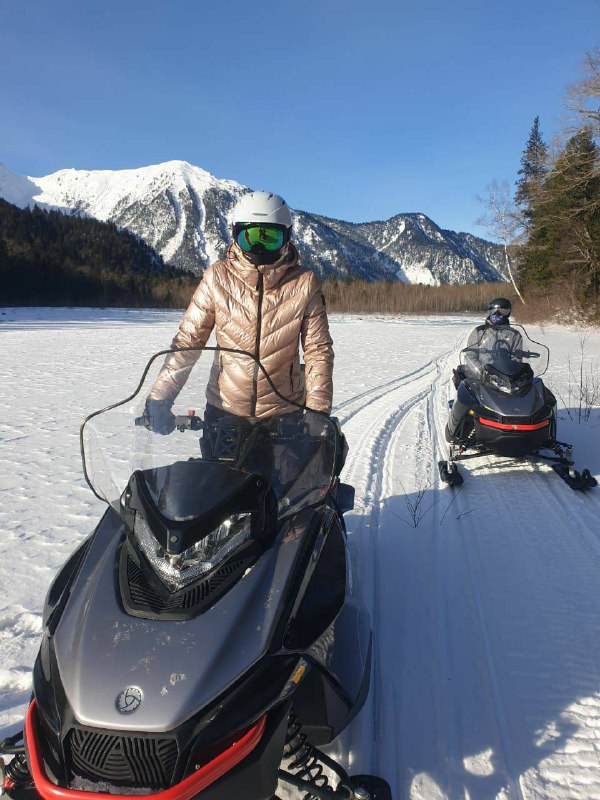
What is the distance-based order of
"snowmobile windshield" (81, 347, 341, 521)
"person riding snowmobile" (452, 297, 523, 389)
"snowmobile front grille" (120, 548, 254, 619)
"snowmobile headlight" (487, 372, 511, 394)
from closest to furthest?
"snowmobile front grille" (120, 548, 254, 619) → "snowmobile windshield" (81, 347, 341, 521) → "snowmobile headlight" (487, 372, 511, 394) → "person riding snowmobile" (452, 297, 523, 389)

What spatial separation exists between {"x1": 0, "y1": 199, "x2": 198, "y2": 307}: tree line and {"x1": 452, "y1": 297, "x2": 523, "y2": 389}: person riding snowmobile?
64.8 m

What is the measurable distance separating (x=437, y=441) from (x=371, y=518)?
2.72 meters

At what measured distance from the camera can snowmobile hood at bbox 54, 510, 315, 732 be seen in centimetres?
140

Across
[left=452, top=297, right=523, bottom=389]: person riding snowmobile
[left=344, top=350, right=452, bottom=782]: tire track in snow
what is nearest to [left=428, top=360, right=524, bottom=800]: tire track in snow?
[left=344, top=350, right=452, bottom=782]: tire track in snow

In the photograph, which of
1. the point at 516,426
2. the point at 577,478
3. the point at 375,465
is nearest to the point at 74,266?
the point at 375,465

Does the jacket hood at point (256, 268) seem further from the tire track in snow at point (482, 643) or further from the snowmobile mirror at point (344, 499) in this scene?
the tire track in snow at point (482, 643)

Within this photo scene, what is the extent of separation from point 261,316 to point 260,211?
550 mm

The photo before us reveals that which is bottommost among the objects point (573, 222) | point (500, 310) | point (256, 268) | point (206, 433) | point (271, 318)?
point (206, 433)

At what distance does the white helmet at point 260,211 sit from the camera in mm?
2777

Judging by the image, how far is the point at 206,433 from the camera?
242 cm

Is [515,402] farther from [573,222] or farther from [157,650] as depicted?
[573,222]

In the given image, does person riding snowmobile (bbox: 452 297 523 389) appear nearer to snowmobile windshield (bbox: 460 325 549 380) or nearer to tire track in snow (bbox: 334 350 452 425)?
snowmobile windshield (bbox: 460 325 549 380)

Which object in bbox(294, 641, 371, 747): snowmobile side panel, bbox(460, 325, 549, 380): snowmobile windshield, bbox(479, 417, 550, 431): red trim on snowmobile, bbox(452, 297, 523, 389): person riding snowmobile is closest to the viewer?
bbox(294, 641, 371, 747): snowmobile side panel

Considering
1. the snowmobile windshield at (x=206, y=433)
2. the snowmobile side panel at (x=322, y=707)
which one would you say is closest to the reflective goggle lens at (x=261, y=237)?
the snowmobile windshield at (x=206, y=433)
